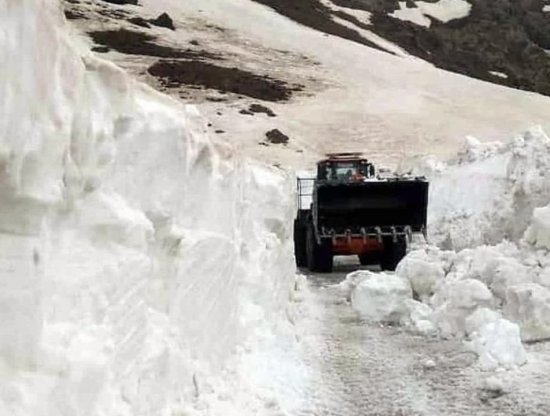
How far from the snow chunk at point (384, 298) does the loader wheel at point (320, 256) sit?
16.2ft

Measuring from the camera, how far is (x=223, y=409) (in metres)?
6.80

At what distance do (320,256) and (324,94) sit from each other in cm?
2777

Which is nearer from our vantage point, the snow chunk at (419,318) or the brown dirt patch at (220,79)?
the snow chunk at (419,318)

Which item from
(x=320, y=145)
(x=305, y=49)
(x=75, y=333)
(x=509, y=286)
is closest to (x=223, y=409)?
(x=75, y=333)

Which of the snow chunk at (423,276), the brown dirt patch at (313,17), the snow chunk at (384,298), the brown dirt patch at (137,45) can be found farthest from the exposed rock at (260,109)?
the snow chunk at (384,298)

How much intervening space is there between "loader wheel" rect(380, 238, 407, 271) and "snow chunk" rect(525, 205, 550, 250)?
4434 millimetres

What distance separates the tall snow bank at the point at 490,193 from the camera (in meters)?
15.0

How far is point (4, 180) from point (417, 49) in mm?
60180

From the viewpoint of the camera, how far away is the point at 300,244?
59.6 feet

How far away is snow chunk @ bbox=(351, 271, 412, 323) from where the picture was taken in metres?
11.2

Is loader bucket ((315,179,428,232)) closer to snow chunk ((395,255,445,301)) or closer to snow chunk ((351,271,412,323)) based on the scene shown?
snow chunk ((395,255,445,301))

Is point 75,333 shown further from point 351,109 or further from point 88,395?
point 351,109

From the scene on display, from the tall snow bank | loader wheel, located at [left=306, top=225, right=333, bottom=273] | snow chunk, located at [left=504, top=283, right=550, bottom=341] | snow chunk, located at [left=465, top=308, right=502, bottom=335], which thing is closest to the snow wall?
snow chunk, located at [left=465, top=308, right=502, bottom=335]

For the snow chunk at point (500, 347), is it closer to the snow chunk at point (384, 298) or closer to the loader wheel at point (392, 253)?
the snow chunk at point (384, 298)
